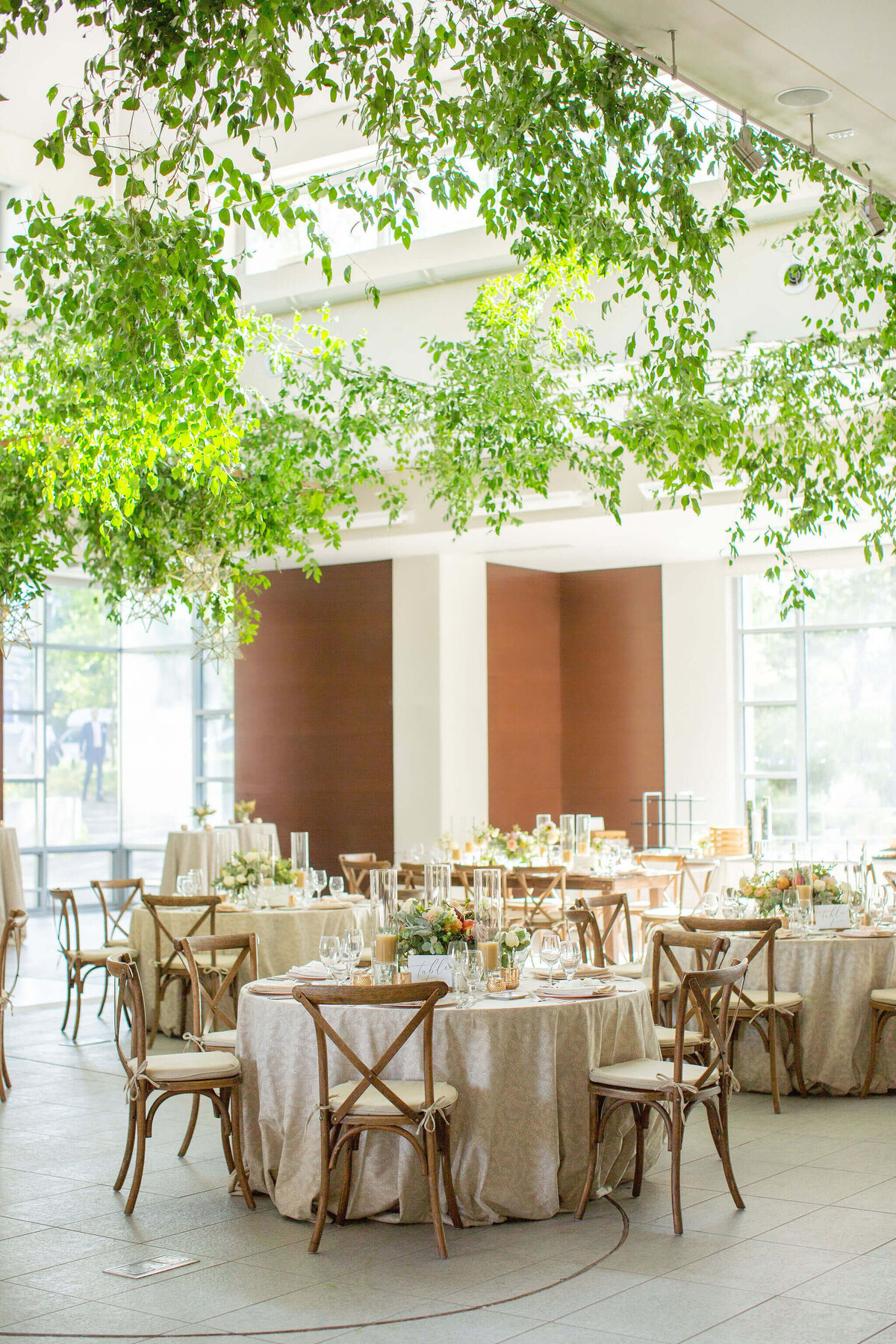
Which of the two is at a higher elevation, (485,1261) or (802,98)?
(802,98)

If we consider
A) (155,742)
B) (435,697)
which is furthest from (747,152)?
(155,742)

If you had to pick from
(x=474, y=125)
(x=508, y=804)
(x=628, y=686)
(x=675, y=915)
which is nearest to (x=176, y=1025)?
(x=675, y=915)

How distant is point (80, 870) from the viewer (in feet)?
55.4

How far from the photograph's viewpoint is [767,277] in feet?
29.7

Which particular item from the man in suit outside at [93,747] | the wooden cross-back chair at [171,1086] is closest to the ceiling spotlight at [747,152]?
the wooden cross-back chair at [171,1086]

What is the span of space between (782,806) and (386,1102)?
10.8 metres

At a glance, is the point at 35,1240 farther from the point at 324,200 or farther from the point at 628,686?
the point at 628,686

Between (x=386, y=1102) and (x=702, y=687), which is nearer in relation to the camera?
(x=386, y=1102)

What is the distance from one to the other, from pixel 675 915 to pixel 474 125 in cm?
511

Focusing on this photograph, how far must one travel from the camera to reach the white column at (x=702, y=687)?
1469cm

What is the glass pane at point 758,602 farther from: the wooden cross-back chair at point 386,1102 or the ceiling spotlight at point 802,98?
the wooden cross-back chair at point 386,1102

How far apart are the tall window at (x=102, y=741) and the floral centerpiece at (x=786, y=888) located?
9641 mm

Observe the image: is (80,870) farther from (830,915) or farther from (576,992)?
(576,992)

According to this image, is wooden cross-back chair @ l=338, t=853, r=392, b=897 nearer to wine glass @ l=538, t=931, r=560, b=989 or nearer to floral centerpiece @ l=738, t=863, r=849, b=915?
floral centerpiece @ l=738, t=863, r=849, b=915
